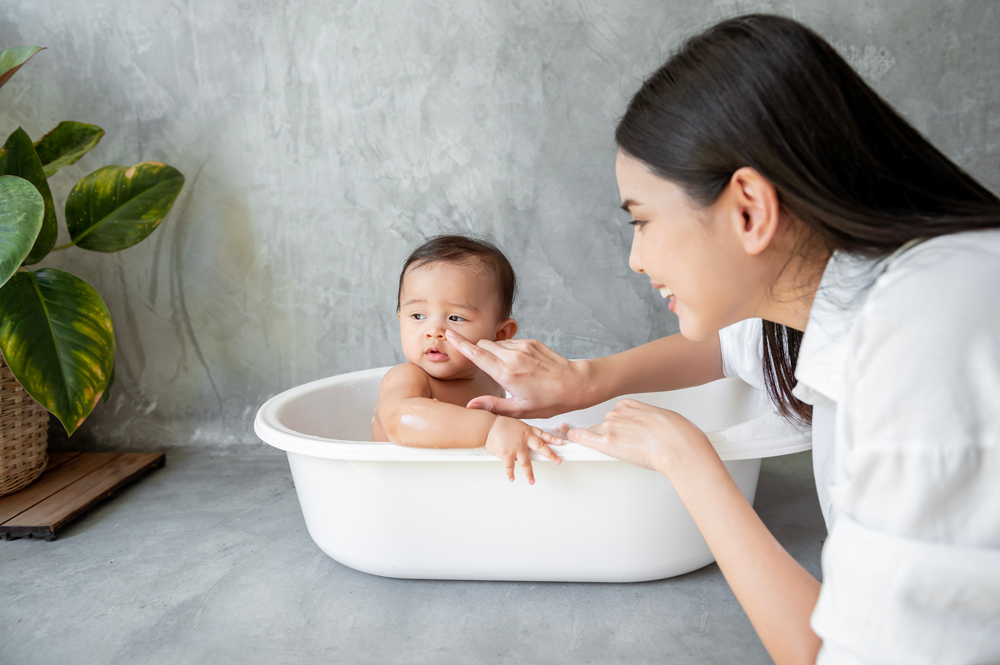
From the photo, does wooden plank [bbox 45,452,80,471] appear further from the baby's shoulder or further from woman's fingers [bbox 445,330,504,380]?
woman's fingers [bbox 445,330,504,380]

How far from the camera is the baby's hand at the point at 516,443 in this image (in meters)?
1.16

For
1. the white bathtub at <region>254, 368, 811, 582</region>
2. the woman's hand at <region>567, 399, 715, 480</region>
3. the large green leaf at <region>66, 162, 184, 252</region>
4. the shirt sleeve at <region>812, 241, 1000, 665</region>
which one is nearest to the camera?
the shirt sleeve at <region>812, 241, 1000, 665</region>

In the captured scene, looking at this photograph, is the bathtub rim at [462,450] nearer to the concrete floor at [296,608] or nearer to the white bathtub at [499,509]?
the white bathtub at [499,509]

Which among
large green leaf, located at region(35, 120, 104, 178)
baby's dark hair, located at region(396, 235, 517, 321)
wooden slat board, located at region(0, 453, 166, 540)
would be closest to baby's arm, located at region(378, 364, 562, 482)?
baby's dark hair, located at region(396, 235, 517, 321)

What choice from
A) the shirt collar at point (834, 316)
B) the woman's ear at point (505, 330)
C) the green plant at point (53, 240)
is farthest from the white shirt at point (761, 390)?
the green plant at point (53, 240)

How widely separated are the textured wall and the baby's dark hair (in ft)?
2.00

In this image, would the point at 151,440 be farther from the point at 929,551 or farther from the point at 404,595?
the point at 929,551

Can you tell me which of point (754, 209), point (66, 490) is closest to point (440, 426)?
point (754, 209)

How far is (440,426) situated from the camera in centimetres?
119

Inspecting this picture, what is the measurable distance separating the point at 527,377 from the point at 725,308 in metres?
0.48

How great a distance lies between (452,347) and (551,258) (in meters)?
0.79

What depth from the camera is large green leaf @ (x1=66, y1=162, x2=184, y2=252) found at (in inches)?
71.4

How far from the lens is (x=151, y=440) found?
2.28 m

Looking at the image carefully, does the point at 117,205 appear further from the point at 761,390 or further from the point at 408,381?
the point at 761,390
